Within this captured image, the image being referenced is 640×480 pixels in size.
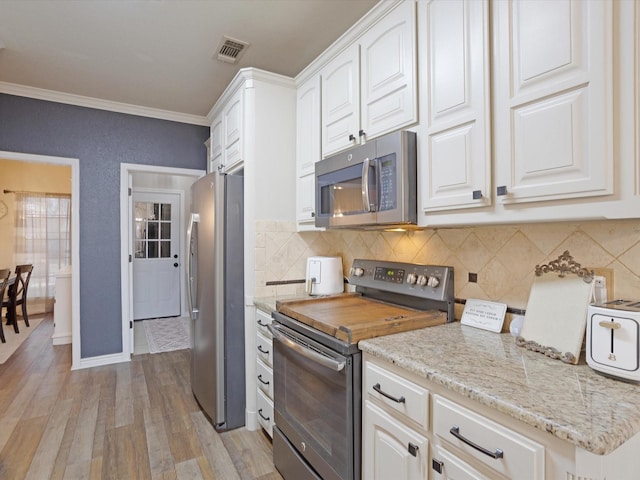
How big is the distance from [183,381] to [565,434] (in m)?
3.05

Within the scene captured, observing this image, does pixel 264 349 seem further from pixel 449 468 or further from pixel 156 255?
pixel 156 255

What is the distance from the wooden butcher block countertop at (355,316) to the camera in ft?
4.55

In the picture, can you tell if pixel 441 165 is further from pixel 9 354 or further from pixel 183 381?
pixel 9 354

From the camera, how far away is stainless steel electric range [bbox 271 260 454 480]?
1.36 meters

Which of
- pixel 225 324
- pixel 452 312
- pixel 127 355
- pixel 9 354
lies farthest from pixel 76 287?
pixel 452 312

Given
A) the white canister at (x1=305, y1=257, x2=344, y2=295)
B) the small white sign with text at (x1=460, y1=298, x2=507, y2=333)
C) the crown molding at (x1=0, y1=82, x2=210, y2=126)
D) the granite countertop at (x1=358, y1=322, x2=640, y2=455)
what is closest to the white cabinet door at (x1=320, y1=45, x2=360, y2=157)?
the white canister at (x1=305, y1=257, x2=344, y2=295)

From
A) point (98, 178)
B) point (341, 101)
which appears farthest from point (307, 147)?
point (98, 178)

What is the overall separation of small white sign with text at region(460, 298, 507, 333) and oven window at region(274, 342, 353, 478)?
619 millimetres

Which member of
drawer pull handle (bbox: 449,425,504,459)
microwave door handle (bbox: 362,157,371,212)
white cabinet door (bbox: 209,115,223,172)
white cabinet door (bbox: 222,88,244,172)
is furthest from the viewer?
white cabinet door (bbox: 209,115,223,172)

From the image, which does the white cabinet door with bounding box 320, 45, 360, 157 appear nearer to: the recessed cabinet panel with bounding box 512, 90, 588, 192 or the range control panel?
the range control panel

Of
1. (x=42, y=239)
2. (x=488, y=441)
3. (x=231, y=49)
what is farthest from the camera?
(x=42, y=239)

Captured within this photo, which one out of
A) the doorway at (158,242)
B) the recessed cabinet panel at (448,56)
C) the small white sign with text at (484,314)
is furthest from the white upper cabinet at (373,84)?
the doorway at (158,242)

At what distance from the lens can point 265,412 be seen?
218 centimetres

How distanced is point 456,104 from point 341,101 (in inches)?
31.2
